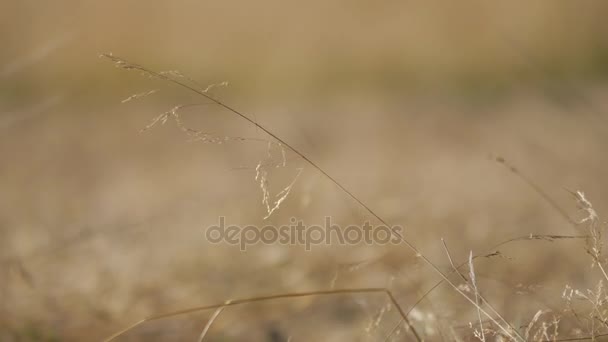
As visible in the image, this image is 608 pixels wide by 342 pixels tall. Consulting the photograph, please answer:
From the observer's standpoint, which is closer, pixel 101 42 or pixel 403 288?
pixel 403 288

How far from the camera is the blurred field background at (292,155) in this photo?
4.76 feet

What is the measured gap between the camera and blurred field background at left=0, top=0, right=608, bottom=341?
1452 mm

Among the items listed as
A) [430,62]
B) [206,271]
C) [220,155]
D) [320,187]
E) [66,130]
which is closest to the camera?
[206,271]

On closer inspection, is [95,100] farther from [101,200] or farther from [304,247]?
[304,247]

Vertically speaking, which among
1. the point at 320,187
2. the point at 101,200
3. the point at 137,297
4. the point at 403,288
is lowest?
the point at 403,288

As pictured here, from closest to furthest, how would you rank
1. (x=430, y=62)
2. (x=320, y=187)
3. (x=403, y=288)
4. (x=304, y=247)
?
(x=403, y=288), (x=304, y=247), (x=320, y=187), (x=430, y=62)

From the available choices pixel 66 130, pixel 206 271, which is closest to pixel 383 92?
pixel 66 130

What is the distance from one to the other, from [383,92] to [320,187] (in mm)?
1495

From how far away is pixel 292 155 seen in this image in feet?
9.45

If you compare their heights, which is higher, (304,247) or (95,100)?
(95,100)

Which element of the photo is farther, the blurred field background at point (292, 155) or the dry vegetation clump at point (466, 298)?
the blurred field background at point (292, 155)

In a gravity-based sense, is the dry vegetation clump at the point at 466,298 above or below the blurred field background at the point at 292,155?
below

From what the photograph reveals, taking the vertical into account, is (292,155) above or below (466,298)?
above

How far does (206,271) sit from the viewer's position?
1.78 metres
